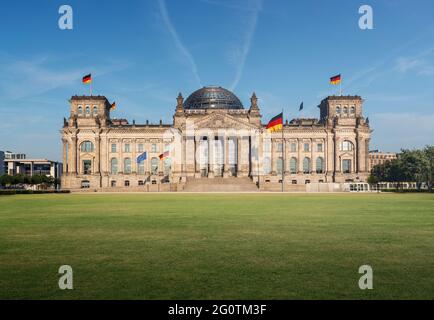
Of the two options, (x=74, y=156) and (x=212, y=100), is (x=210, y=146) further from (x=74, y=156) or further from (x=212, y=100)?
(x=74, y=156)

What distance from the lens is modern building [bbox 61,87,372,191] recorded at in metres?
118

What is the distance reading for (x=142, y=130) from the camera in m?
124

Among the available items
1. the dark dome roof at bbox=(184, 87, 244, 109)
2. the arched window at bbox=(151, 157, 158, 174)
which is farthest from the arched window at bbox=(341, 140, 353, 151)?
the arched window at bbox=(151, 157, 158, 174)

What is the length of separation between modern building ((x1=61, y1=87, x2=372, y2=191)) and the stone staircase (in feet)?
54.5

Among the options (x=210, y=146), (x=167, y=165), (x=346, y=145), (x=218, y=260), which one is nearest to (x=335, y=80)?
(x=346, y=145)

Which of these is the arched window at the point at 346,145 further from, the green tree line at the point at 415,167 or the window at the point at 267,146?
the window at the point at 267,146

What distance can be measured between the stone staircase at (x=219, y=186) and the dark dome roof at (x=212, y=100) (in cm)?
3217

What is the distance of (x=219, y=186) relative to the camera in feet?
306

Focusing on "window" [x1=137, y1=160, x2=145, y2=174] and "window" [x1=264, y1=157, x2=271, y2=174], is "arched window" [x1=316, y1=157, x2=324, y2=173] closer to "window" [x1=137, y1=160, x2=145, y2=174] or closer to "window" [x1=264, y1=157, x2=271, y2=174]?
"window" [x1=264, y1=157, x2=271, y2=174]

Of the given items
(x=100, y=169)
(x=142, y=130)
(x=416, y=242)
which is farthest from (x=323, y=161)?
(x=416, y=242)

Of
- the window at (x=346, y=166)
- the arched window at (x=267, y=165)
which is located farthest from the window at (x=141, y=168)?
the window at (x=346, y=166)
